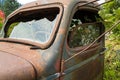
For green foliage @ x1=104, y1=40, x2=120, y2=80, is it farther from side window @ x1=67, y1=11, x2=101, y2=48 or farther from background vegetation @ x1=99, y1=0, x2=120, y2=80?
side window @ x1=67, y1=11, x2=101, y2=48

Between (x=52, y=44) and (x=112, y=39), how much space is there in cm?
255

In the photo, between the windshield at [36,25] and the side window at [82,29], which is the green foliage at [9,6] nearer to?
the side window at [82,29]

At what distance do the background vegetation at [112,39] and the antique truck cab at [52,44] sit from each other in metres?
0.30

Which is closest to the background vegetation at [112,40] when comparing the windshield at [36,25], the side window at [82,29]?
the side window at [82,29]

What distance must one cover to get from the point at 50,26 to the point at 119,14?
67.6 inches

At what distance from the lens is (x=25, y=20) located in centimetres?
411

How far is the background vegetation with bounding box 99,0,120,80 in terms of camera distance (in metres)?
4.72

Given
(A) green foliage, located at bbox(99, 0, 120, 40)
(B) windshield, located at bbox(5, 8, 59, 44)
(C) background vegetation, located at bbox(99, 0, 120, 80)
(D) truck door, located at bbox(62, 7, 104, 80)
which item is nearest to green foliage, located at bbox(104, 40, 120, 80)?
(C) background vegetation, located at bbox(99, 0, 120, 80)

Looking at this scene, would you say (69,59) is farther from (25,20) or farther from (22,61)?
(25,20)

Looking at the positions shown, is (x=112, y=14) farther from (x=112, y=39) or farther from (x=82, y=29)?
(x=82, y=29)

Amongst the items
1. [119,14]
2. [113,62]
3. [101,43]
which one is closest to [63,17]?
[101,43]

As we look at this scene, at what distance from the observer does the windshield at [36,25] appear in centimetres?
340

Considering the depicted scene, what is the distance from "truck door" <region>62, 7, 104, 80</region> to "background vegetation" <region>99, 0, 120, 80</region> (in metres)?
0.25

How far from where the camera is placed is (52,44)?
122 inches
